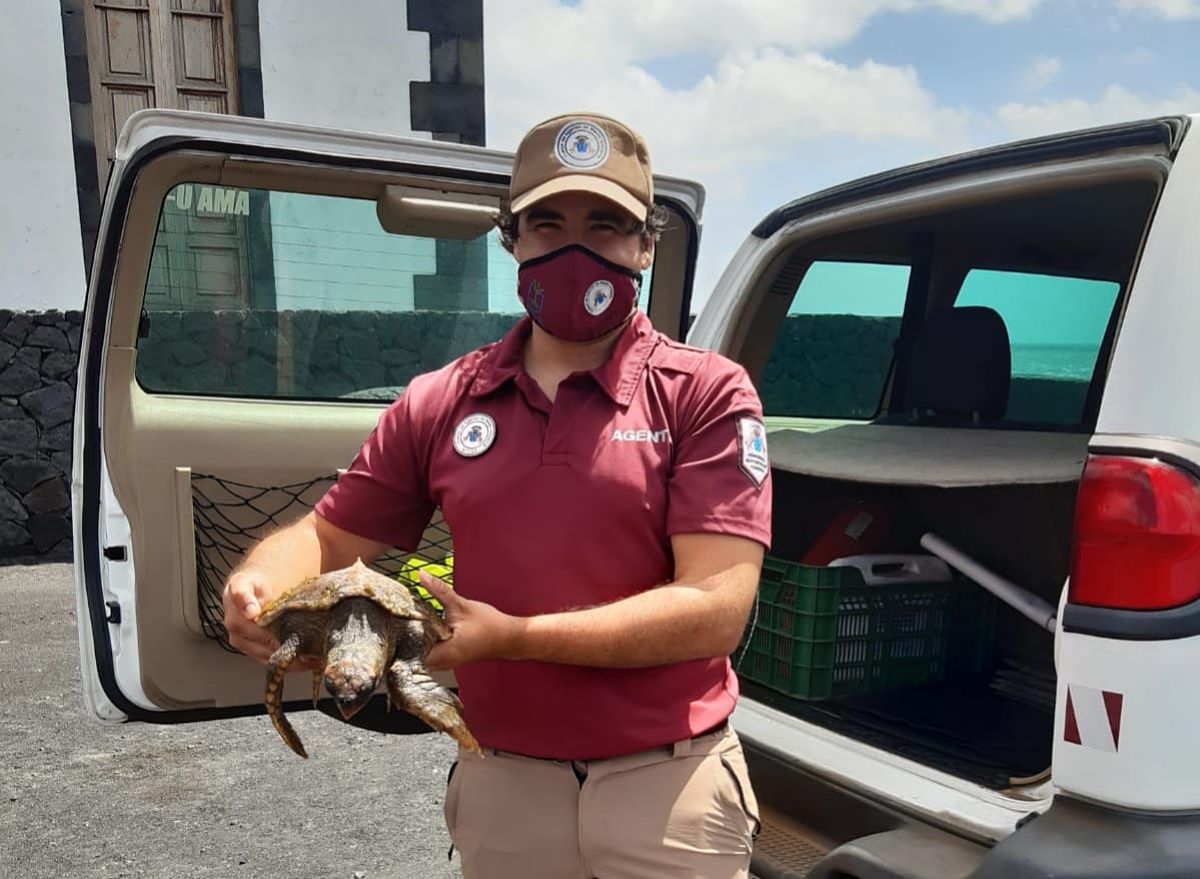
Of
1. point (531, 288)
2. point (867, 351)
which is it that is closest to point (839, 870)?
point (531, 288)

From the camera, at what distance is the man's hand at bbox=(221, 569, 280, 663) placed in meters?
1.70

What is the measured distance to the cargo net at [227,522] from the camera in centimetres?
281

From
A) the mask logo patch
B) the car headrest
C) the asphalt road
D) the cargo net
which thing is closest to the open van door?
the cargo net

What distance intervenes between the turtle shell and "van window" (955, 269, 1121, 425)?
9.12ft

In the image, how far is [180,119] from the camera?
250cm

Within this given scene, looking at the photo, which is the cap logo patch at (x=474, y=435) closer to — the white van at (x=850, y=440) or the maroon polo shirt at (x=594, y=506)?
the maroon polo shirt at (x=594, y=506)

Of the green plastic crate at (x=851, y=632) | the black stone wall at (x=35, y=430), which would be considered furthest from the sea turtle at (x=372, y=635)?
the black stone wall at (x=35, y=430)

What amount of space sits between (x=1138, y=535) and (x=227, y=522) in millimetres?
2206

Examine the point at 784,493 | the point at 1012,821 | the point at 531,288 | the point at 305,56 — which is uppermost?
the point at 305,56

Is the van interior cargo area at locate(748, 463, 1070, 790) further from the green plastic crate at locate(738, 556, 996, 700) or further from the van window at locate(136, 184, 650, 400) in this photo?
the van window at locate(136, 184, 650, 400)

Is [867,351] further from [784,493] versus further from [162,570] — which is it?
[162,570]

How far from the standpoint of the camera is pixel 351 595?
5.12 ft

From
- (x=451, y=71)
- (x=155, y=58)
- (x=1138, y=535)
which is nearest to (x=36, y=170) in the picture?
(x=155, y=58)

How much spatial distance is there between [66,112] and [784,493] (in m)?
7.57
